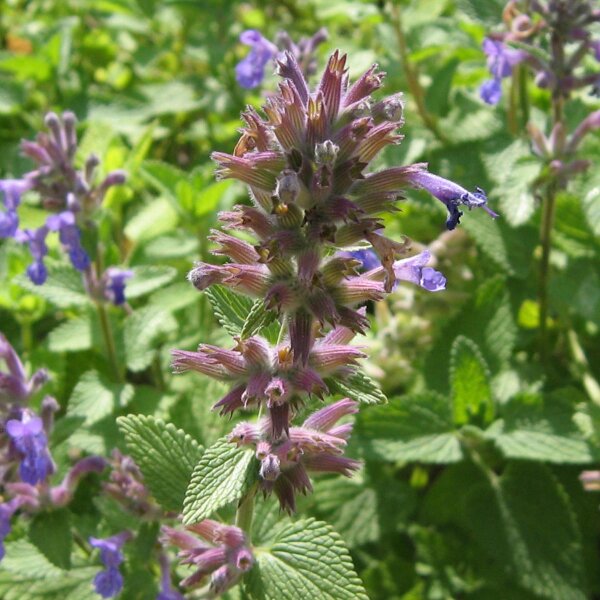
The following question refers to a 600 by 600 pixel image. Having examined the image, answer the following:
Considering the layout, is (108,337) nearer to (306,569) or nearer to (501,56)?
(306,569)

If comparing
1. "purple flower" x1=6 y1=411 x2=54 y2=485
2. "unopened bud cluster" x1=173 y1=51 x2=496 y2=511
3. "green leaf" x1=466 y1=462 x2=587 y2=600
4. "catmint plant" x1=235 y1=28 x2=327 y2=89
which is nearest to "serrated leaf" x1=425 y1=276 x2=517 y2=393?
"green leaf" x1=466 y1=462 x2=587 y2=600

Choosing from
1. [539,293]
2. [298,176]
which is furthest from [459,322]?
[298,176]

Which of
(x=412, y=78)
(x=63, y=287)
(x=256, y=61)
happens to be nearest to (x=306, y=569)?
(x=63, y=287)

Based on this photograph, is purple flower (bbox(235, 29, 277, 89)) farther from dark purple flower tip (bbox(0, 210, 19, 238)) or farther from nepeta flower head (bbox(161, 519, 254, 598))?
nepeta flower head (bbox(161, 519, 254, 598))

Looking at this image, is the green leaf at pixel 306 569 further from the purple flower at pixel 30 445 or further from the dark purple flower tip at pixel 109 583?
the purple flower at pixel 30 445

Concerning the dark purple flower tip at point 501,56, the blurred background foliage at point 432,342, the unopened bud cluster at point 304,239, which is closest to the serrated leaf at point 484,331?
the blurred background foliage at point 432,342

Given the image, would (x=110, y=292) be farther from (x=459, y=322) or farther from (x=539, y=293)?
(x=539, y=293)
